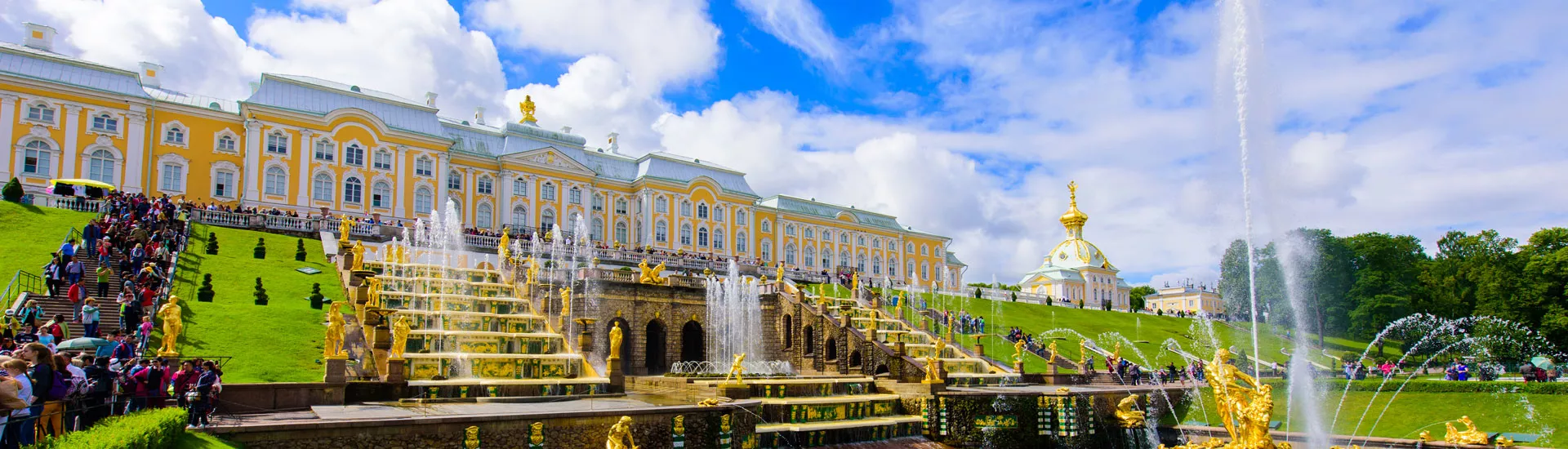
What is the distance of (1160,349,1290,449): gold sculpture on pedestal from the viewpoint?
12.7m

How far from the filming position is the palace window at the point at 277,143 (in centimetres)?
4772

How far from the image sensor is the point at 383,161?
167 feet

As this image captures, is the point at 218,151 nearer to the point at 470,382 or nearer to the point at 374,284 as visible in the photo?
the point at 374,284

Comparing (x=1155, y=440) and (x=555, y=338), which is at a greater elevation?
(x=555, y=338)

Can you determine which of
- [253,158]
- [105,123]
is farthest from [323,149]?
[105,123]

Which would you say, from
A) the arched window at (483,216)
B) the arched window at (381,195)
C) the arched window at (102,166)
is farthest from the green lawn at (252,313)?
the arched window at (483,216)

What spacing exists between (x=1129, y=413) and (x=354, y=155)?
43314mm

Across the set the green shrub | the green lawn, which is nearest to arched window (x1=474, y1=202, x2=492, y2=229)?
the green lawn

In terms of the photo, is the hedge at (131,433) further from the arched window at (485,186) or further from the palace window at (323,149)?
the arched window at (485,186)

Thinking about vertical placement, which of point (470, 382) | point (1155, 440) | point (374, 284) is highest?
point (374, 284)

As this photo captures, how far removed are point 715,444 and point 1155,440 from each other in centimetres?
1356

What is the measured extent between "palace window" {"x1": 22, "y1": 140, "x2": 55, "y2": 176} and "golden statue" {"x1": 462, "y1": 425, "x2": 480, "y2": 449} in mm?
41154

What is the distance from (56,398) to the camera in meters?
9.48

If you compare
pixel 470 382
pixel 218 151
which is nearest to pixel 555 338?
pixel 470 382
